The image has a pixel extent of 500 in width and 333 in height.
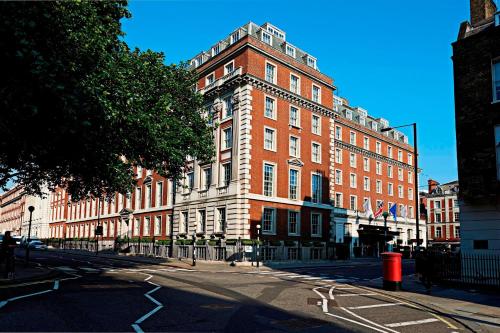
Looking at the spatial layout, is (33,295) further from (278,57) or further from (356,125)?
(356,125)

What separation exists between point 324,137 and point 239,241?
16607 millimetres

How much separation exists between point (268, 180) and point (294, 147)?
5092 millimetres

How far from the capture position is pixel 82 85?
1238 centimetres

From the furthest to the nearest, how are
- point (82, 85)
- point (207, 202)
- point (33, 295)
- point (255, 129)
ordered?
point (207, 202), point (255, 129), point (82, 85), point (33, 295)

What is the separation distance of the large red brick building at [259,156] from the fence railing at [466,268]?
17283mm

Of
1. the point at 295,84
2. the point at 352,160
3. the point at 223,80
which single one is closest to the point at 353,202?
the point at 352,160

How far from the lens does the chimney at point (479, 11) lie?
854 inches

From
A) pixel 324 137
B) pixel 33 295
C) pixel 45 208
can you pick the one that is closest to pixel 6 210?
pixel 45 208

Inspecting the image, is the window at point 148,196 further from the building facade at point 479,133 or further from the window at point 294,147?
the building facade at point 479,133

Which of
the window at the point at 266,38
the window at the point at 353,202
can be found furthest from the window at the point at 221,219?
the window at the point at 353,202

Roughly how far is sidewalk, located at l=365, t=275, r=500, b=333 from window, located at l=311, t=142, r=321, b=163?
23839 millimetres

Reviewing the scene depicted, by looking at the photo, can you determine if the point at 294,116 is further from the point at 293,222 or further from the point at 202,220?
the point at 202,220

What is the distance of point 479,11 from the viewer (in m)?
21.9

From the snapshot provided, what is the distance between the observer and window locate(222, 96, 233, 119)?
1459 inches
